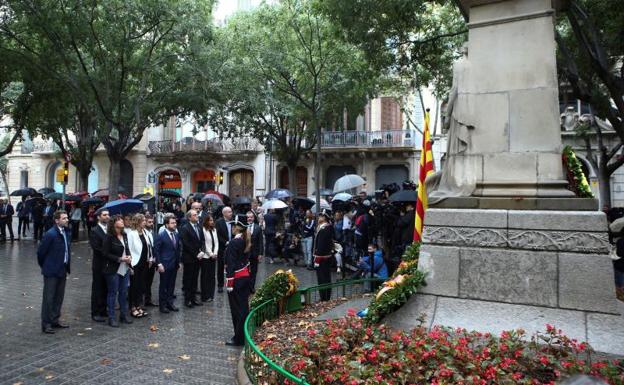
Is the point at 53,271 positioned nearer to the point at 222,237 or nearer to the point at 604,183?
the point at 222,237

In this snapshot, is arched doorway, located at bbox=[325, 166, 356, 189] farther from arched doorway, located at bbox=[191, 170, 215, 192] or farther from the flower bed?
the flower bed

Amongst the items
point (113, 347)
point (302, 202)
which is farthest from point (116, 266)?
point (302, 202)

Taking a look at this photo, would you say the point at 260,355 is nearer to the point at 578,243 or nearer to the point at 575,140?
the point at 578,243

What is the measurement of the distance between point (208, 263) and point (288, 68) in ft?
42.3

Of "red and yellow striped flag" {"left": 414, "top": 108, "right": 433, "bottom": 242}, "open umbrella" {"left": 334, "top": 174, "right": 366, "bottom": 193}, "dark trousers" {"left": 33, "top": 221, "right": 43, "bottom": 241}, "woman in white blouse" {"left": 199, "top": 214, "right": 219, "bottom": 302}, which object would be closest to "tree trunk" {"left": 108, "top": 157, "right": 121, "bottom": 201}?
"dark trousers" {"left": 33, "top": 221, "right": 43, "bottom": 241}

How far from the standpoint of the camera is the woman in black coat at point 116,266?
788cm

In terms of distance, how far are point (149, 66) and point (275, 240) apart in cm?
818

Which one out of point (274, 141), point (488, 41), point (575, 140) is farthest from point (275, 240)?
point (575, 140)

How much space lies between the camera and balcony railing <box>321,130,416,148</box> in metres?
29.9

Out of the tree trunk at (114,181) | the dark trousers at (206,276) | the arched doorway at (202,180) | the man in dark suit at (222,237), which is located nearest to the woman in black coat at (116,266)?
the dark trousers at (206,276)

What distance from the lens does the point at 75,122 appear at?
25.6 metres

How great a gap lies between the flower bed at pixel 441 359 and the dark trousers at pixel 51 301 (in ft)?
13.5

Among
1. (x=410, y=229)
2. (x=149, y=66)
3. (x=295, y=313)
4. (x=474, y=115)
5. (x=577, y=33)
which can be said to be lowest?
(x=295, y=313)

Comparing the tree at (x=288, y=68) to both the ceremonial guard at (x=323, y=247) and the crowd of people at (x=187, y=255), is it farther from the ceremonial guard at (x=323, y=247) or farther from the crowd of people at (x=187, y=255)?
the ceremonial guard at (x=323, y=247)
